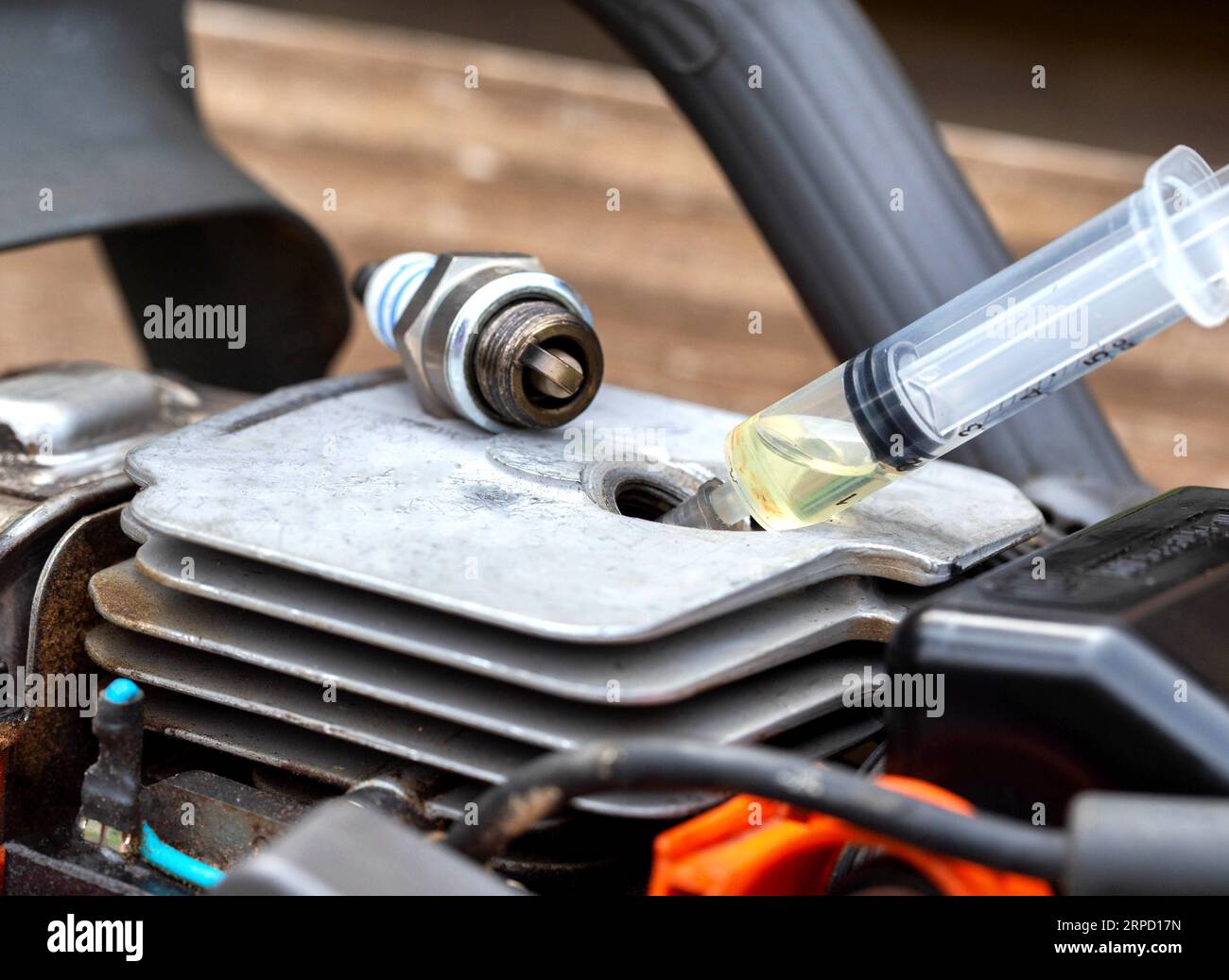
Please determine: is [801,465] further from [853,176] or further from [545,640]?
[853,176]

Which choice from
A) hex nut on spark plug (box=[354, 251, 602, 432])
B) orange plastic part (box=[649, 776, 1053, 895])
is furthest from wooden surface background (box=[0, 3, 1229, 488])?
orange plastic part (box=[649, 776, 1053, 895])

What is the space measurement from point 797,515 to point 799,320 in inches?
76.5

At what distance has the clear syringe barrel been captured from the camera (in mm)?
555

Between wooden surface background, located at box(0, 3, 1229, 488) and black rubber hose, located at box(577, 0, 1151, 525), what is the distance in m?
1.57

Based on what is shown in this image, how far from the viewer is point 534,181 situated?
8.31 feet

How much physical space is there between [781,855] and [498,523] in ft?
0.63

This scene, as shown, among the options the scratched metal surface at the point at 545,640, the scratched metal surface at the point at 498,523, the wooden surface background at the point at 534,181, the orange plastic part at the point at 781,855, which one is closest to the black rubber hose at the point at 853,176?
the scratched metal surface at the point at 498,523

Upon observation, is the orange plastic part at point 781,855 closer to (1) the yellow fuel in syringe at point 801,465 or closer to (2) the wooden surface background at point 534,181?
(1) the yellow fuel in syringe at point 801,465

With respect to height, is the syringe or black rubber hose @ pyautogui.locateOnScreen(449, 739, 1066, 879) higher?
the syringe

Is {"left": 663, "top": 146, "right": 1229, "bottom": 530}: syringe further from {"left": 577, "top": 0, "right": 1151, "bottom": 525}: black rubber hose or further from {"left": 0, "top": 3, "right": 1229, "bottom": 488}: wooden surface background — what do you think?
{"left": 0, "top": 3, "right": 1229, "bottom": 488}: wooden surface background

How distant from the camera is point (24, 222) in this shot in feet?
2.48

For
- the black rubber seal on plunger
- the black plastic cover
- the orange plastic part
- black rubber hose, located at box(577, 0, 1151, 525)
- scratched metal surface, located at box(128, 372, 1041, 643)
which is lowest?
the orange plastic part
